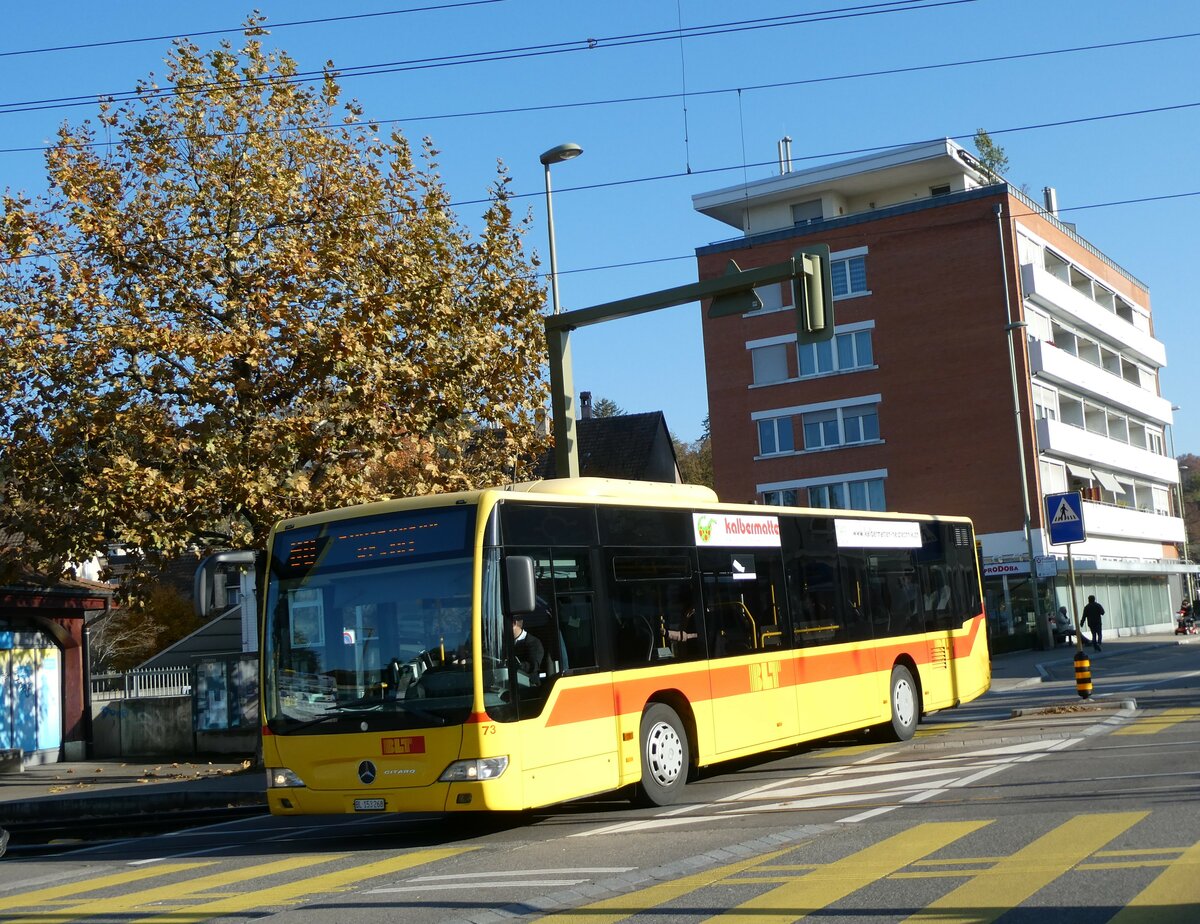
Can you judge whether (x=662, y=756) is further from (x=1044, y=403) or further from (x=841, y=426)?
(x=1044, y=403)

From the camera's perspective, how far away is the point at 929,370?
5750 cm

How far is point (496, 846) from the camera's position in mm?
11672

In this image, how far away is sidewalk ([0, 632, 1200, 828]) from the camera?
19406 millimetres

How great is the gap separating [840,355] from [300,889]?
51555 mm

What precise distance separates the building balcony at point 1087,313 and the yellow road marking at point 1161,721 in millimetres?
39528

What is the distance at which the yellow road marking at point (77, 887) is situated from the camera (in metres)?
10.4

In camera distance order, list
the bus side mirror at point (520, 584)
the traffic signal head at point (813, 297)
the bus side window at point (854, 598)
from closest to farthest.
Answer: the bus side mirror at point (520, 584), the traffic signal head at point (813, 297), the bus side window at point (854, 598)

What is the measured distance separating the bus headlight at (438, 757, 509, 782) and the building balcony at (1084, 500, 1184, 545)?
47434 millimetres

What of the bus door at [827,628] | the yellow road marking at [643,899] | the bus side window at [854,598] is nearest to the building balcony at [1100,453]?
the bus side window at [854,598]

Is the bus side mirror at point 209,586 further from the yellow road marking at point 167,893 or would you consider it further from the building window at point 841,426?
the building window at point 841,426

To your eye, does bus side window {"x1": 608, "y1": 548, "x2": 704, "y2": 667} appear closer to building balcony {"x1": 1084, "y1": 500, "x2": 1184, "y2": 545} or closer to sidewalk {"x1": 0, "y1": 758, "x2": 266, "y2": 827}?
sidewalk {"x1": 0, "y1": 758, "x2": 266, "y2": 827}

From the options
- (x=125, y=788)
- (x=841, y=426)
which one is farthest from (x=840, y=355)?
(x=125, y=788)

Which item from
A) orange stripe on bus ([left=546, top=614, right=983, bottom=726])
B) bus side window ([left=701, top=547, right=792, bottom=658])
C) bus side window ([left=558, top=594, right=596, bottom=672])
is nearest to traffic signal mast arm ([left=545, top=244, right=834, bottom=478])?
bus side window ([left=701, top=547, right=792, bottom=658])

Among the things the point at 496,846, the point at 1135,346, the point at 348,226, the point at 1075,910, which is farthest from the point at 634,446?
the point at 1075,910
